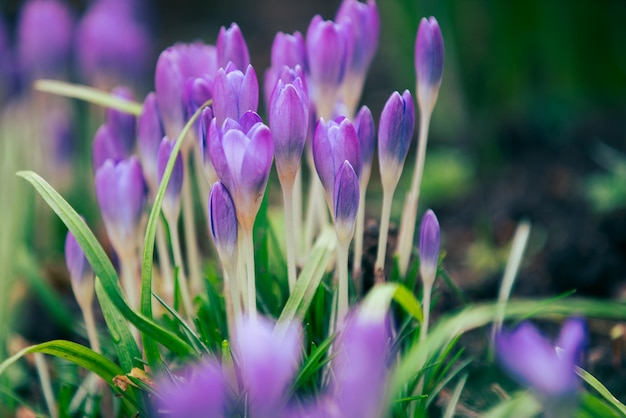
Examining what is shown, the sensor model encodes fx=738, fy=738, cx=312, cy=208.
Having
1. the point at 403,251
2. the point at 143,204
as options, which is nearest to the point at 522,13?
the point at 403,251

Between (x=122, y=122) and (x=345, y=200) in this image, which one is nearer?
(x=345, y=200)

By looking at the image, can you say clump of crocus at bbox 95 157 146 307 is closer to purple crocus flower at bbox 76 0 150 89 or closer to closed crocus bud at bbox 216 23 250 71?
closed crocus bud at bbox 216 23 250 71

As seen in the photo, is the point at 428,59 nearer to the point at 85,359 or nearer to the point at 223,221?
the point at 223,221

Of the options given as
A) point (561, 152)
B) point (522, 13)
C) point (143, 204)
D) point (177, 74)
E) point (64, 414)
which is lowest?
point (561, 152)

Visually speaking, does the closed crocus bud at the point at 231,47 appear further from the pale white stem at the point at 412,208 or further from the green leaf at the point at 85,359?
the green leaf at the point at 85,359

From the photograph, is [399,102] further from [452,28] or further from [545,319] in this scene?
[452,28]

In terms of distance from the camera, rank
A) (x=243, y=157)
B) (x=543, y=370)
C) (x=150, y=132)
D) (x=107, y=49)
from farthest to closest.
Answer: (x=107, y=49) < (x=150, y=132) < (x=243, y=157) < (x=543, y=370)

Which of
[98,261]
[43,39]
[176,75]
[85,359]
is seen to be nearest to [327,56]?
[176,75]

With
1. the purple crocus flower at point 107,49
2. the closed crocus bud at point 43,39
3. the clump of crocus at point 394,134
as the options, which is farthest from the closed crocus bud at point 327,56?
the closed crocus bud at point 43,39
